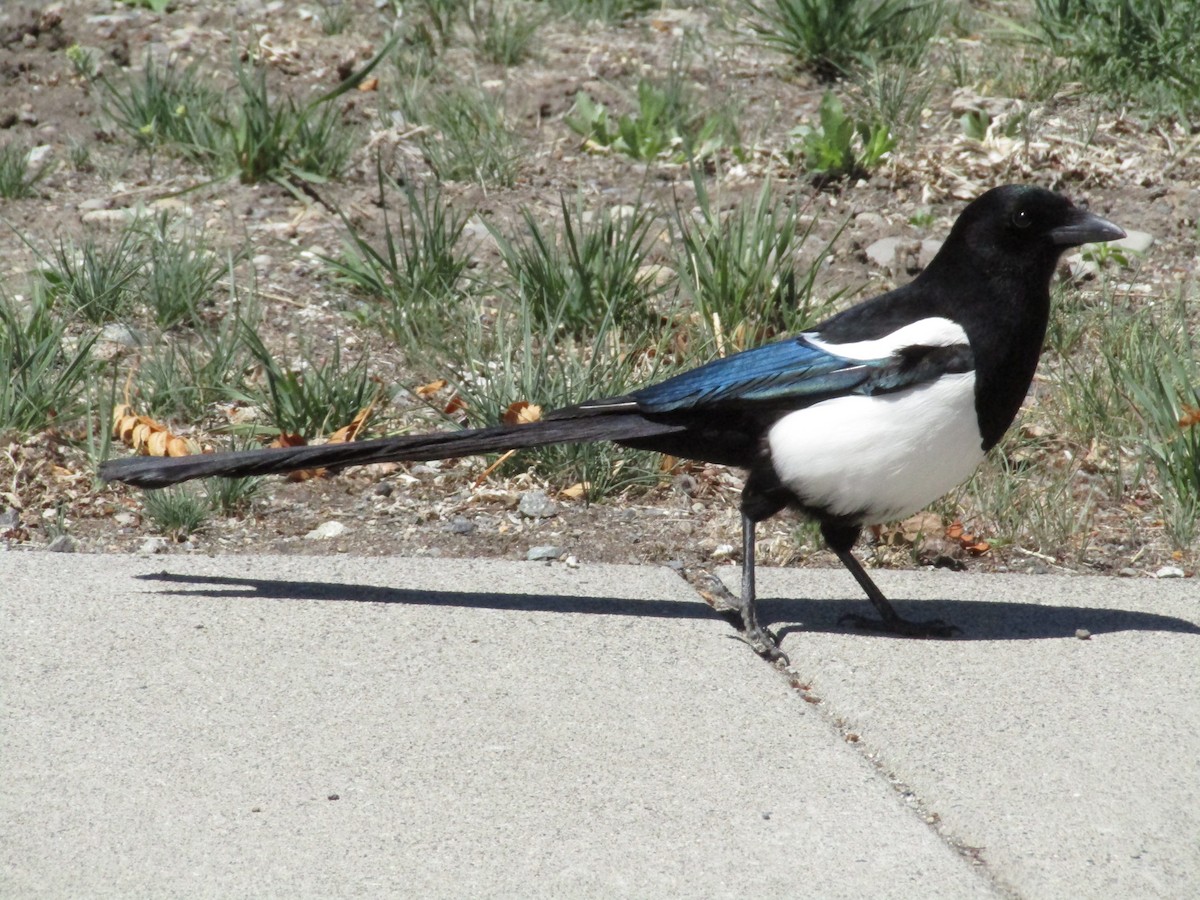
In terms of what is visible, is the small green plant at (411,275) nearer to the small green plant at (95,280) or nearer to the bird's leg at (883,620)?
the small green plant at (95,280)

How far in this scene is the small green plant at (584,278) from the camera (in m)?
4.77

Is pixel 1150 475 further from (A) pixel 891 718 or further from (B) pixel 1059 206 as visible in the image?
(A) pixel 891 718

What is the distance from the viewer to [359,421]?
Result: 169 inches

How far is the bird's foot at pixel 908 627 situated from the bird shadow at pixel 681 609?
22 millimetres

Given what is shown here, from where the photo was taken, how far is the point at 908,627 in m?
3.44

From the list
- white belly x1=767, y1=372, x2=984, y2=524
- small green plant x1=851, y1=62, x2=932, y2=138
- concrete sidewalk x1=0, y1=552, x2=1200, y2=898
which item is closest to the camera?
concrete sidewalk x1=0, y1=552, x2=1200, y2=898

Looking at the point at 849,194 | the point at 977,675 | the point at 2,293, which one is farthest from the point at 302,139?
the point at 977,675

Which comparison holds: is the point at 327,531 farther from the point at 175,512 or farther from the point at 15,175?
the point at 15,175

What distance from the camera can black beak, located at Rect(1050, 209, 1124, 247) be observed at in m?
3.38

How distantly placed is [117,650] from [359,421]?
134 centimetres

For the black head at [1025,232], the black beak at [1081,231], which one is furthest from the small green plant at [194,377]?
the black beak at [1081,231]

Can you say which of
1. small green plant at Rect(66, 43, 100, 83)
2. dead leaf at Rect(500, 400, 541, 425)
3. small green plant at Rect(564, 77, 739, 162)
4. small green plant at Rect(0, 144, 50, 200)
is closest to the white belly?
dead leaf at Rect(500, 400, 541, 425)

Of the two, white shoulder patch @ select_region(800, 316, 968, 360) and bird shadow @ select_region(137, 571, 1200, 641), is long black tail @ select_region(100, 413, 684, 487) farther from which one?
white shoulder patch @ select_region(800, 316, 968, 360)

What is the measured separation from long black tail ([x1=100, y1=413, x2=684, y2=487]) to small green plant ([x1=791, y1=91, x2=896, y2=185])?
2.60m
